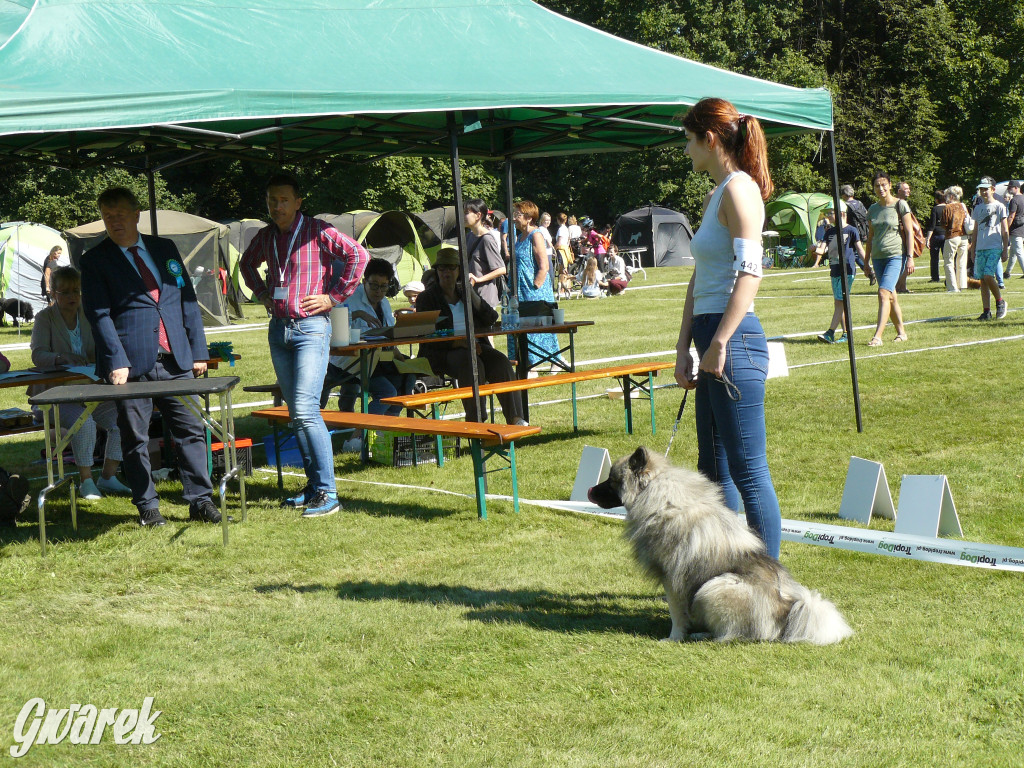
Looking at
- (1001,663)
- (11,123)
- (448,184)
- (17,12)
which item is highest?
(448,184)

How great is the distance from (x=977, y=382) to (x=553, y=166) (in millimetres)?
33009

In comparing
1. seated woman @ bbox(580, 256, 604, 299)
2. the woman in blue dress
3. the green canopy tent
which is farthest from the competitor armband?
seated woman @ bbox(580, 256, 604, 299)

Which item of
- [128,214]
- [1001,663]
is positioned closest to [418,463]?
[128,214]

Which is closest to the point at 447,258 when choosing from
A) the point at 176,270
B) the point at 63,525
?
the point at 176,270

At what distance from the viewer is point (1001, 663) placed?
11.2 ft

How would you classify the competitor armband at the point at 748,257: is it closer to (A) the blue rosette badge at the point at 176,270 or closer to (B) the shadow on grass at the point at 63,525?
(A) the blue rosette badge at the point at 176,270

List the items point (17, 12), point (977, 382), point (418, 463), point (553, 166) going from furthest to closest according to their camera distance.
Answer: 1. point (553, 166)
2. point (977, 382)
3. point (418, 463)
4. point (17, 12)

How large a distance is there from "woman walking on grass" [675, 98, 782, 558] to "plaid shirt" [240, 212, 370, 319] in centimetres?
256

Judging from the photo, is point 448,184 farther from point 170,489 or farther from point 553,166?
point 170,489

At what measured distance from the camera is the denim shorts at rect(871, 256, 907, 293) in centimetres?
1100

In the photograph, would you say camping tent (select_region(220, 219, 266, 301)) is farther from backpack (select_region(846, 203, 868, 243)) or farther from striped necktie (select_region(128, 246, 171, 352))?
striped necktie (select_region(128, 246, 171, 352))

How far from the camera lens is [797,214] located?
32.3 meters

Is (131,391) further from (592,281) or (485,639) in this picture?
(592,281)

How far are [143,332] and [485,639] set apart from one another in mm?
2803
